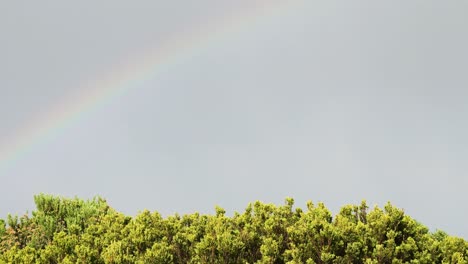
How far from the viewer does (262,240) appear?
1392 cm

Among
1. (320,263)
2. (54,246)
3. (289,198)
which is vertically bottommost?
(320,263)

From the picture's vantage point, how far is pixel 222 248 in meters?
13.1

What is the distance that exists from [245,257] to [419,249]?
13.8 ft

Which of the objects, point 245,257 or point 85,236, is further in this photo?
point 85,236

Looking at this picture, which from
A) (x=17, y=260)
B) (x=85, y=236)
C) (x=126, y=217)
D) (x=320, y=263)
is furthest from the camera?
(x=126, y=217)

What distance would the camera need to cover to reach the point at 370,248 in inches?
527

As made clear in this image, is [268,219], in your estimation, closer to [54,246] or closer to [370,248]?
[370,248]

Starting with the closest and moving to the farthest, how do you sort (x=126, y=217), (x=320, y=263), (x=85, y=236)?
1. (x=320, y=263)
2. (x=85, y=236)
3. (x=126, y=217)

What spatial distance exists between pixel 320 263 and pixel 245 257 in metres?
1.94

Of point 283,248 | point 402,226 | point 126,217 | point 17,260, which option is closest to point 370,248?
point 402,226

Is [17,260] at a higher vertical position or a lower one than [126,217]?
lower

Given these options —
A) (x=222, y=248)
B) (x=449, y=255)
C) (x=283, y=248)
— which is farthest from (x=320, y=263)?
(x=449, y=255)

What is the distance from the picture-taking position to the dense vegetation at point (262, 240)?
12.8m

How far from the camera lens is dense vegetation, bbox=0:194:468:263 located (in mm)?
12836
